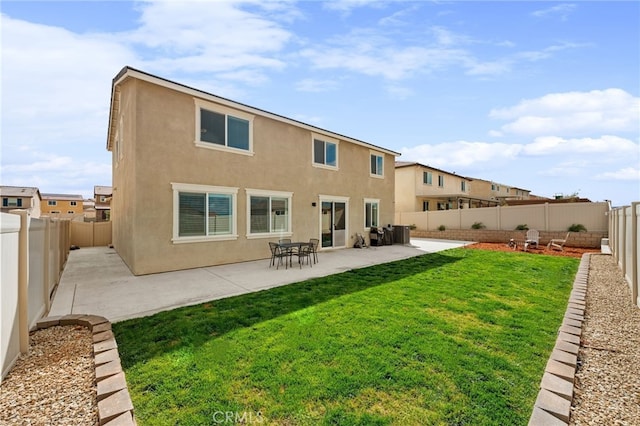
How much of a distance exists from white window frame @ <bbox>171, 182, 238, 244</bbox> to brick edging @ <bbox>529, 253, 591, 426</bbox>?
9591 mm

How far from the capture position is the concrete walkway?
19.5 feet

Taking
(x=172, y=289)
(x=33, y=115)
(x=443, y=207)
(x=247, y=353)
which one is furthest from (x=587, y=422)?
(x=443, y=207)

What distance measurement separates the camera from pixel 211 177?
408 inches

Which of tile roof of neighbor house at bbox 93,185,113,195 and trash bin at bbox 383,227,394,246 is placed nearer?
trash bin at bbox 383,227,394,246

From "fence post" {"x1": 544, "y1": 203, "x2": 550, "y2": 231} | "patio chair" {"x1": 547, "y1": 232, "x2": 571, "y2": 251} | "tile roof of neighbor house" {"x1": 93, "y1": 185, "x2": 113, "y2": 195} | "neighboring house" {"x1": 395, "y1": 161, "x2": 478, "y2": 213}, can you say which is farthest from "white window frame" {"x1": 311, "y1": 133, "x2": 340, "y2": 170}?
"tile roof of neighbor house" {"x1": 93, "y1": 185, "x2": 113, "y2": 195}

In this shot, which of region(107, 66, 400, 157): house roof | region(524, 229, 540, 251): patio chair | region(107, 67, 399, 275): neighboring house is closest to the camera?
region(107, 66, 400, 157): house roof

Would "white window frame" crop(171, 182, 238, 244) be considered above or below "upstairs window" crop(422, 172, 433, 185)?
below

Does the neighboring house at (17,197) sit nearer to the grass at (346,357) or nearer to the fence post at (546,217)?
the grass at (346,357)

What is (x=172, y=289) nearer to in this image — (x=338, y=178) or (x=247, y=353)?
(x=247, y=353)

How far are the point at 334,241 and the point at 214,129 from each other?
7916mm

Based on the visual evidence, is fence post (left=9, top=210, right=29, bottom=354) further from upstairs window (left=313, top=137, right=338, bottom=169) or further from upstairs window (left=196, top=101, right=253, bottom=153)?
upstairs window (left=313, top=137, right=338, bottom=169)

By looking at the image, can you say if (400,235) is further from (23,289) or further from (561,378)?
(23,289)

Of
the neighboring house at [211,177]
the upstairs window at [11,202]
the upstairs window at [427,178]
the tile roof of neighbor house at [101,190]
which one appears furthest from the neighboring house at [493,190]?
the upstairs window at [11,202]

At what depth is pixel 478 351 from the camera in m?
3.82
